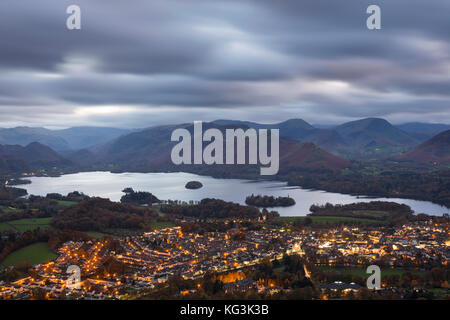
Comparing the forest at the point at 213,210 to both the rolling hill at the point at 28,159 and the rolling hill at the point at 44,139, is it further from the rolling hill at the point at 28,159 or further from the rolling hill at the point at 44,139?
the rolling hill at the point at 44,139

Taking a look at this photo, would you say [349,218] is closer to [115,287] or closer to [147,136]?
[115,287]

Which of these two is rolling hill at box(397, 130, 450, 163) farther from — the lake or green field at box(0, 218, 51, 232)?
green field at box(0, 218, 51, 232)

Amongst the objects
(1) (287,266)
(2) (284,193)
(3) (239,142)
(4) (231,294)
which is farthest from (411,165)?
(4) (231,294)

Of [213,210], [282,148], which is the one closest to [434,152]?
[282,148]

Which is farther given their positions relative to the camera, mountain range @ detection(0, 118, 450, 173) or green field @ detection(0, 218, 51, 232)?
mountain range @ detection(0, 118, 450, 173)

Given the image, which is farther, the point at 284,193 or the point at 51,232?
the point at 284,193

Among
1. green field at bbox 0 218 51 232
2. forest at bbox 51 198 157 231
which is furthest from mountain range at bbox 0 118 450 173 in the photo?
green field at bbox 0 218 51 232

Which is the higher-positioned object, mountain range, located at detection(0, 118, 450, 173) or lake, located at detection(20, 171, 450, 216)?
mountain range, located at detection(0, 118, 450, 173)

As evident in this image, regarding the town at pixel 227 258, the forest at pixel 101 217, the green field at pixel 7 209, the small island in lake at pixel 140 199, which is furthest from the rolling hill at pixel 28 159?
the town at pixel 227 258
